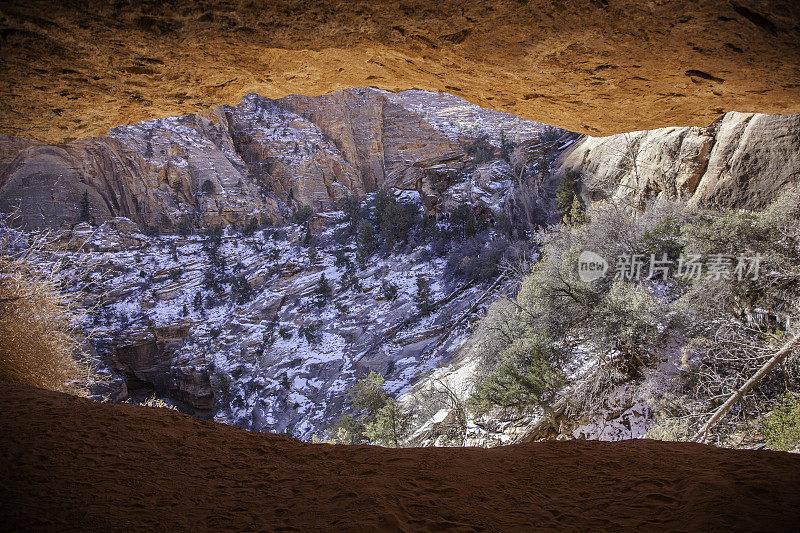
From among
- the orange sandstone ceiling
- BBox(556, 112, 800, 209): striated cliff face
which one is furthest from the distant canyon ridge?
the orange sandstone ceiling

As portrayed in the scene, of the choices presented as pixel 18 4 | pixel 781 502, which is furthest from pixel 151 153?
pixel 781 502

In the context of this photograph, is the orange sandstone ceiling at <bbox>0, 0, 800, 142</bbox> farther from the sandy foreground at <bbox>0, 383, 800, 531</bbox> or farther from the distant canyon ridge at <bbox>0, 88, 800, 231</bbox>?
the distant canyon ridge at <bbox>0, 88, 800, 231</bbox>

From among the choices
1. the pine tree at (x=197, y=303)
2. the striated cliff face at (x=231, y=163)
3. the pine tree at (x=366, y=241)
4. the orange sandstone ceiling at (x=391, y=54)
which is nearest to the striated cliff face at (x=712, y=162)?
the orange sandstone ceiling at (x=391, y=54)

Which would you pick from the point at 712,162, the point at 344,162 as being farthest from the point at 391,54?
the point at 344,162

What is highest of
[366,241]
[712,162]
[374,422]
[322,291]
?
[712,162]

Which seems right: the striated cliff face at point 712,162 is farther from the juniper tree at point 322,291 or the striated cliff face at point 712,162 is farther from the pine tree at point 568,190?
the juniper tree at point 322,291

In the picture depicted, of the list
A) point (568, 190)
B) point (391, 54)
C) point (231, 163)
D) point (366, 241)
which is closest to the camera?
point (391, 54)

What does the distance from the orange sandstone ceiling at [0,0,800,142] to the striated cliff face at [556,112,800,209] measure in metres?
7.77

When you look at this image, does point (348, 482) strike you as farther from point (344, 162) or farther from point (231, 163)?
point (344, 162)

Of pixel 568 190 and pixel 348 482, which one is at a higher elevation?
pixel 348 482

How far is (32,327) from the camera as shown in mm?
6281

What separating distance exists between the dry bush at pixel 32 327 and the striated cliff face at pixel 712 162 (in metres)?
15.8

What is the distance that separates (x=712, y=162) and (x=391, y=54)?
41.0 feet

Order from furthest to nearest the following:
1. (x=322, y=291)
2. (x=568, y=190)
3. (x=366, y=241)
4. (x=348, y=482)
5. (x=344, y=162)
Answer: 1. (x=344, y=162)
2. (x=366, y=241)
3. (x=322, y=291)
4. (x=568, y=190)
5. (x=348, y=482)
